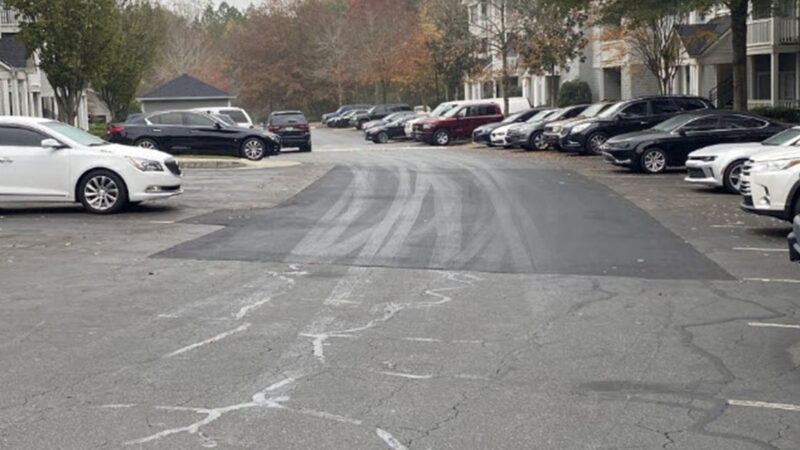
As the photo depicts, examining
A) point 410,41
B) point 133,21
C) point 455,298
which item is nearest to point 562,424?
point 455,298

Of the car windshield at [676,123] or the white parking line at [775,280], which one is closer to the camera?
the white parking line at [775,280]

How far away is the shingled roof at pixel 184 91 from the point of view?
186 ft

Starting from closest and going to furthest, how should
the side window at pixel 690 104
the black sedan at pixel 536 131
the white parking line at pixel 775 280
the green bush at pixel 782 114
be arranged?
1. the white parking line at pixel 775 280
2. the side window at pixel 690 104
3. the green bush at pixel 782 114
4. the black sedan at pixel 536 131

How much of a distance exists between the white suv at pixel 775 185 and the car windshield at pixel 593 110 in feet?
61.4

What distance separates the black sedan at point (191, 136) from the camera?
32062 mm

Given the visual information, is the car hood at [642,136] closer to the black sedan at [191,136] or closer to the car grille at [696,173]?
the car grille at [696,173]

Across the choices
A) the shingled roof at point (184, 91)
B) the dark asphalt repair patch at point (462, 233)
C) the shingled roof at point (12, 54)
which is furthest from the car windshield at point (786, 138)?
the shingled roof at point (184, 91)

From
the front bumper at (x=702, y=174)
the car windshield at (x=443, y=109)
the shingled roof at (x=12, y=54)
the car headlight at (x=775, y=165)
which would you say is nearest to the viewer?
the car headlight at (x=775, y=165)

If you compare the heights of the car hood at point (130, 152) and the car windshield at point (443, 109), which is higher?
the car windshield at point (443, 109)

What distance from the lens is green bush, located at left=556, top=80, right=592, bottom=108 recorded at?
5819 cm

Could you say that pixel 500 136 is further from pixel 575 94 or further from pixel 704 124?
pixel 575 94

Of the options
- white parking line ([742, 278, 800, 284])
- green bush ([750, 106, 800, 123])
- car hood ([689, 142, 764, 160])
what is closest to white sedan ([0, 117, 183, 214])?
white parking line ([742, 278, 800, 284])

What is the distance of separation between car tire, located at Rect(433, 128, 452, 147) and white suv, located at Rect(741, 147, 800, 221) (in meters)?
32.2

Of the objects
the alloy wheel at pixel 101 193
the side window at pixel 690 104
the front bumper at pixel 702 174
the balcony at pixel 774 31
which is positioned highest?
the balcony at pixel 774 31
